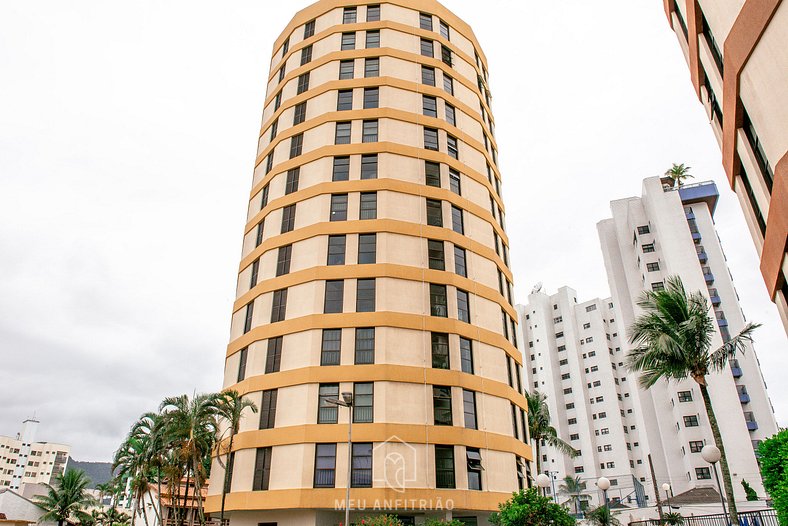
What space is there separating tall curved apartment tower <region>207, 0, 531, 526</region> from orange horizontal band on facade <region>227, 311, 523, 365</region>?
0.28 ft

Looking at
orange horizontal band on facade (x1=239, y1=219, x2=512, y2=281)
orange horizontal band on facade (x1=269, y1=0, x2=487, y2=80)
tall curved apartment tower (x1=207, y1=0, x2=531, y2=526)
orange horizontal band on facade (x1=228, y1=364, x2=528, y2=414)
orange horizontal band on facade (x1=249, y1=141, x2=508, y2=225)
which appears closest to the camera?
tall curved apartment tower (x1=207, y1=0, x2=531, y2=526)

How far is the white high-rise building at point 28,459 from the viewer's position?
5157 inches

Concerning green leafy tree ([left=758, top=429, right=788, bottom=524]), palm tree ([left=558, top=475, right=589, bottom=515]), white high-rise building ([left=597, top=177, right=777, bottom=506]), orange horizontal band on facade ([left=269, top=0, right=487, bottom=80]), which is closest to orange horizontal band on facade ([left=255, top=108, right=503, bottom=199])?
orange horizontal band on facade ([left=269, top=0, right=487, bottom=80])

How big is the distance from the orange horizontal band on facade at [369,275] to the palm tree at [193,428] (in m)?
7.42

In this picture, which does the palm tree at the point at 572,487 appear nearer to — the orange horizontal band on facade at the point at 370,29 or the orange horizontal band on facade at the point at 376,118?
the orange horizontal band on facade at the point at 376,118

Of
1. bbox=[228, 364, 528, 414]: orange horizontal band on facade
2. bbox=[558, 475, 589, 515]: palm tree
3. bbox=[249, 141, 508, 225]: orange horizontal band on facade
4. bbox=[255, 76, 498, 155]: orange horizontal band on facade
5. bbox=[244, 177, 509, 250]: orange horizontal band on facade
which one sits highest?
bbox=[255, 76, 498, 155]: orange horizontal band on facade

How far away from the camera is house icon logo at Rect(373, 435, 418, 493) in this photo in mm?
26688

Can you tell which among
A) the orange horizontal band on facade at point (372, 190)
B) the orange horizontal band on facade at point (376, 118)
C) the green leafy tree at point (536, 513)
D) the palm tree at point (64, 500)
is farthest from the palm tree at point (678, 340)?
the palm tree at point (64, 500)

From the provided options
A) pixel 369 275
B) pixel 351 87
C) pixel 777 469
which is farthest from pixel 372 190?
pixel 777 469

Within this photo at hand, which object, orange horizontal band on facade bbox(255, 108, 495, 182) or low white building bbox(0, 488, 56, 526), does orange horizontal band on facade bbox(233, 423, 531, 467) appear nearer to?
orange horizontal band on facade bbox(255, 108, 495, 182)

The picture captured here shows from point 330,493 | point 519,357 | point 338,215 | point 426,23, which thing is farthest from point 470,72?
point 330,493

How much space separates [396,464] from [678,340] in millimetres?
15501

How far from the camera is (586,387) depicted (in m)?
99.4

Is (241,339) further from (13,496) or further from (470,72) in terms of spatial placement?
(13,496)
